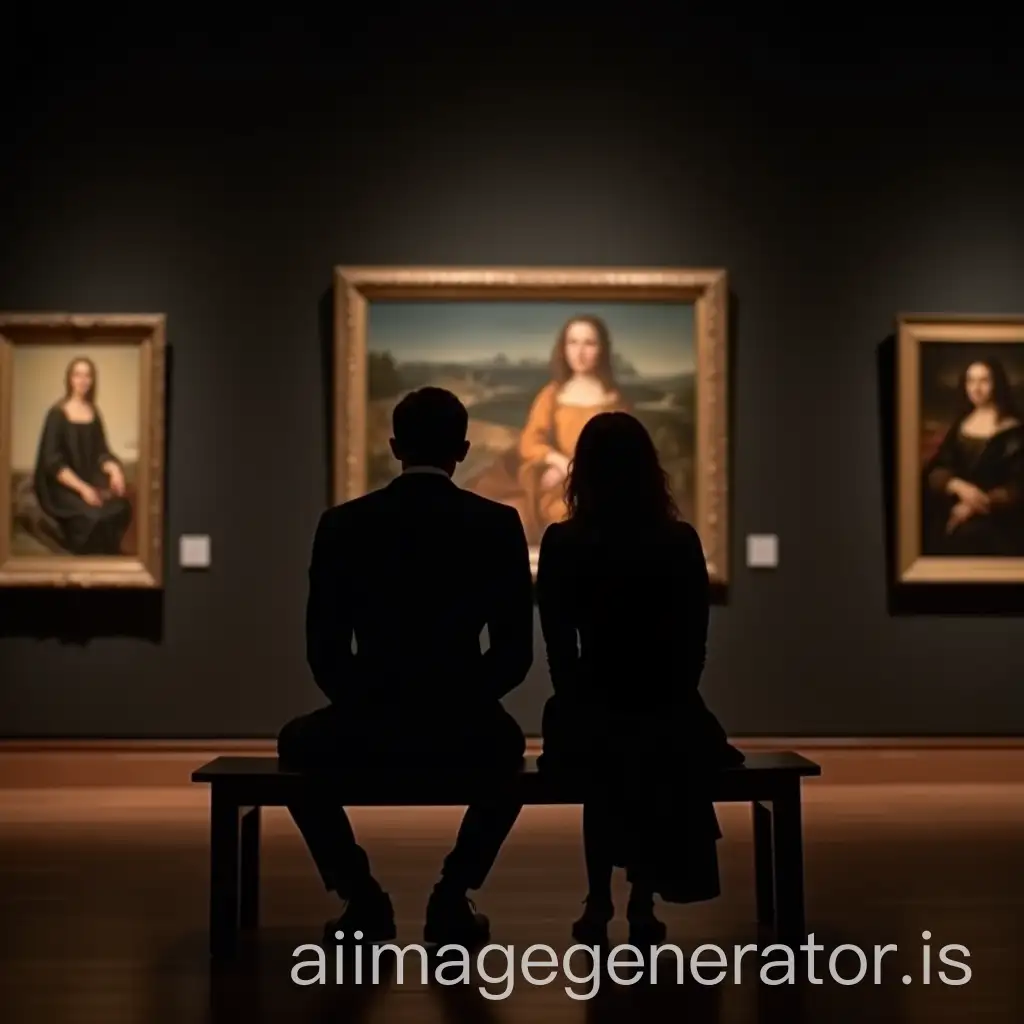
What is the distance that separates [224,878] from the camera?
4.37m

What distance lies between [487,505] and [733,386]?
414 cm

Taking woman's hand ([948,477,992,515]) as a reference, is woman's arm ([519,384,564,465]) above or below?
above

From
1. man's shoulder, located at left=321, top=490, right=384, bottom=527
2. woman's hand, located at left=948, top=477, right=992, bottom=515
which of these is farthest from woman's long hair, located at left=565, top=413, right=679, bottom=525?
woman's hand, located at left=948, top=477, right=992, bottom=515

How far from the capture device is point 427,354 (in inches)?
316

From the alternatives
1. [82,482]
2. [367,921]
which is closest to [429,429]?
[367,921]

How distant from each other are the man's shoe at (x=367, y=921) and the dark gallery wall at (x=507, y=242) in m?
3.75

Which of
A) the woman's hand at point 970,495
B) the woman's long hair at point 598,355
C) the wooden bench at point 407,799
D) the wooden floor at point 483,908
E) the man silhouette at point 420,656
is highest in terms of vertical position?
the woman's long hair at point 598,355

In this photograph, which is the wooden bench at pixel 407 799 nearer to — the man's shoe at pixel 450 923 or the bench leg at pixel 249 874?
the bench leg at pixel 249 874

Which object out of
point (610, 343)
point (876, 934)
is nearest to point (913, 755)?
point (610, 343)

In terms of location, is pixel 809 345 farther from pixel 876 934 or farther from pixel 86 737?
pixel 86 737

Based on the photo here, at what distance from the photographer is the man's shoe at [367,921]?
14.2 feet

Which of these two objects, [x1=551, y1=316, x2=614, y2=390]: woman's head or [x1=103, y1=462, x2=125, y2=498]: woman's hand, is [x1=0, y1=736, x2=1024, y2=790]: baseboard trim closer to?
[x1=103, y1=462, x2=125, y2=498]: woman's hand

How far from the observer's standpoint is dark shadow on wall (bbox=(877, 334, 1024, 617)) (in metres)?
8.10

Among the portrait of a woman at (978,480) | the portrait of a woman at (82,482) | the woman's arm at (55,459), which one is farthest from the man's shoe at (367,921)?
the portrait of a woman at (978,480)
